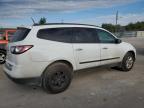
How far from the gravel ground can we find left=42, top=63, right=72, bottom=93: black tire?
178 mm

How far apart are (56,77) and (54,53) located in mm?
624

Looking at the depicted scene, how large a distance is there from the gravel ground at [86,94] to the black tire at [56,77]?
0.58 feet

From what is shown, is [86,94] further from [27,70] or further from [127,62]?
[127,62]

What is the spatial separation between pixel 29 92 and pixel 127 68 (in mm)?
3737

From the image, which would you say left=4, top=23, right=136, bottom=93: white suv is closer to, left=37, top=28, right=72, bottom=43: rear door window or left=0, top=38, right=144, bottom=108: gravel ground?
left=37, top=28, right=72, bottom=43: rear door window

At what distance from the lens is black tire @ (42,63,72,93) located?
4504 mm

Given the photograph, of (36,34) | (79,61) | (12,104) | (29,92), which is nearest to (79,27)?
(79,61)

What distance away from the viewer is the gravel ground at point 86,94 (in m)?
4.12

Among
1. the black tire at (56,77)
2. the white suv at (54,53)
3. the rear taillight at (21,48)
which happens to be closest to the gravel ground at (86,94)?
the black tire at (56,77)

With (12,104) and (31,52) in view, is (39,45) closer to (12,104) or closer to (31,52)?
(31,52)

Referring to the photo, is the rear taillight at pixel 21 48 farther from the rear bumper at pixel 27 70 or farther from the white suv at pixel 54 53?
the rear bumper at pixel 27 70

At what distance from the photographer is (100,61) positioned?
578cm

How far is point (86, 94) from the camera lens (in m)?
4.69

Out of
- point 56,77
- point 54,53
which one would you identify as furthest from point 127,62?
point 54,53
